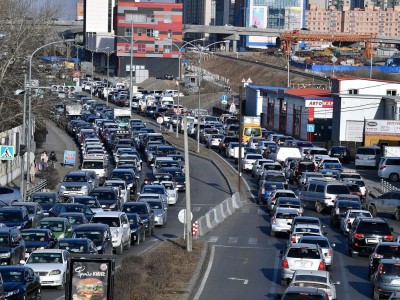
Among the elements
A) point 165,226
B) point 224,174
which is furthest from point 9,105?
point 165,226

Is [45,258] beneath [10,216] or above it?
above

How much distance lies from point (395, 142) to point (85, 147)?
22826 mm

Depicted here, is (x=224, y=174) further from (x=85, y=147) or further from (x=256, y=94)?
(x=256, y=94)

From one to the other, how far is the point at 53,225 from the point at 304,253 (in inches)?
378

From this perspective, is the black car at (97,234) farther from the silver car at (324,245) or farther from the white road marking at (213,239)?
the white road marking at (213,239)

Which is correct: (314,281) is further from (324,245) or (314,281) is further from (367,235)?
(367,235)

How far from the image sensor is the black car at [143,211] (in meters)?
42.6

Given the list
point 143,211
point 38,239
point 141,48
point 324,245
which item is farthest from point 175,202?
point 141,48

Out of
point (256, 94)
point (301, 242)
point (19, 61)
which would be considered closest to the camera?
point (301, 242)

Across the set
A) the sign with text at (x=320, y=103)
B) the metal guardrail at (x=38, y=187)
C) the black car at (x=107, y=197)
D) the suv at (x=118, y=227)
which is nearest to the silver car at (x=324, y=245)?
the suv at (x=118, y=227)

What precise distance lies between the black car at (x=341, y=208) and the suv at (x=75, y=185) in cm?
1196

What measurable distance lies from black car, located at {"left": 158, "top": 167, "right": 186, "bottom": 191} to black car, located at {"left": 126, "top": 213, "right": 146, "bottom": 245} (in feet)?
57.1

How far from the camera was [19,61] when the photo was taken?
71.5 metres

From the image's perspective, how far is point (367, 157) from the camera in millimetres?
72438
